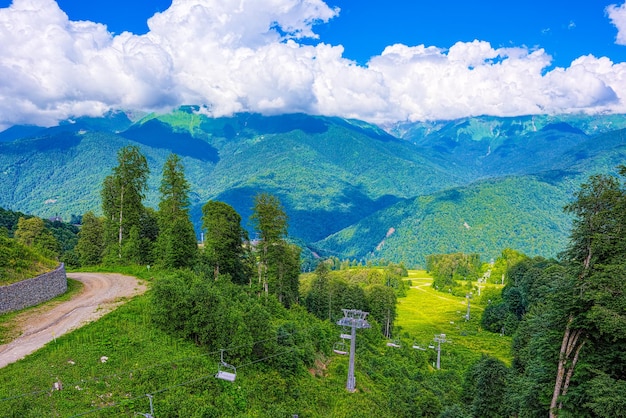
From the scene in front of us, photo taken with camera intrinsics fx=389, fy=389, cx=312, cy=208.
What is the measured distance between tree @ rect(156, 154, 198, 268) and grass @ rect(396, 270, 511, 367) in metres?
51.0

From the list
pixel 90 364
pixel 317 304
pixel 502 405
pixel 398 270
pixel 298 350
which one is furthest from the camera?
pixel 398 270

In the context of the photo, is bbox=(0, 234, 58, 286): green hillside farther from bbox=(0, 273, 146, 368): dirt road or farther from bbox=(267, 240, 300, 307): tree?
bbox=(267, 240, 300, 307): tree

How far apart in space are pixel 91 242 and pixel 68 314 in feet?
125

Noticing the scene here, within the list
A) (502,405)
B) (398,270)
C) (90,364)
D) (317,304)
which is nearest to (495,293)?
(398,270)

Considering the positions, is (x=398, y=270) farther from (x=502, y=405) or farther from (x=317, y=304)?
(x=502, y=405)

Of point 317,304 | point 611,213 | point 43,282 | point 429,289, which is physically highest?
point 611,213

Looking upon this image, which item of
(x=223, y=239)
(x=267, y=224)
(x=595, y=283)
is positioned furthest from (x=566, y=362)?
(x=223, y=239)

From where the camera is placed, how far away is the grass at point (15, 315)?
24938 millimetres

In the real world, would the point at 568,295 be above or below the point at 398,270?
above

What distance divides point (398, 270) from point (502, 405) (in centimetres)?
14793

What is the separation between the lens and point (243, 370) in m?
26.9

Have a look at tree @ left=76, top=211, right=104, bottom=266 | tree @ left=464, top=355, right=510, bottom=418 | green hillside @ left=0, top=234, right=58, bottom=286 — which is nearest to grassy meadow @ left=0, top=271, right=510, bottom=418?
green hillside @ left=0, top=234, right=58, bottom=286

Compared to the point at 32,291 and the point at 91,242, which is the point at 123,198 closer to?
the point at 91,242

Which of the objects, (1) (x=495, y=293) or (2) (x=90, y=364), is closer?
(2) (x=90, y=364)
